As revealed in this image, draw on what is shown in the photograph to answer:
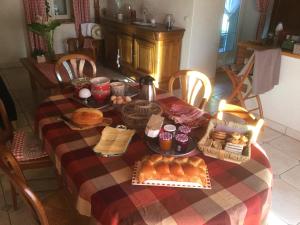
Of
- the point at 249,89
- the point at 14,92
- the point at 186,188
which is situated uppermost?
the point at 186,188

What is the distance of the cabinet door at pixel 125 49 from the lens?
4342 millimetres

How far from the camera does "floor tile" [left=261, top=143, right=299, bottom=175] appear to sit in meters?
2.34

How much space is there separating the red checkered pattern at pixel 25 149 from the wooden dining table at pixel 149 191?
0.45 m

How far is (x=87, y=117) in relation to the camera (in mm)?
1445

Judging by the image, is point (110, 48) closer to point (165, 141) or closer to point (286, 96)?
point (286, 96)

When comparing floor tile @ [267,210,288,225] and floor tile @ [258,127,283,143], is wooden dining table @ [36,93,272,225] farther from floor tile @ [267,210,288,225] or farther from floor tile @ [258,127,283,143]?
floor tile @ [258,127,283,143]

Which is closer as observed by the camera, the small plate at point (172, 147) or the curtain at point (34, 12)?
the small plate at point (172, 147)

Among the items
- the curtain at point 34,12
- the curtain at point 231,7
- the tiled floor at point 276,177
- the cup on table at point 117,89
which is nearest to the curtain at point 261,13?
the curtain at point 231,7

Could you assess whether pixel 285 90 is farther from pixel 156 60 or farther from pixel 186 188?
pixel 186 188

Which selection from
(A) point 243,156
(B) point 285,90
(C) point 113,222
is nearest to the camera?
(C) point 113,222

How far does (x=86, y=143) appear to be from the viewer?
1.30 m

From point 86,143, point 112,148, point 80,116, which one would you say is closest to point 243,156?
point 112,148

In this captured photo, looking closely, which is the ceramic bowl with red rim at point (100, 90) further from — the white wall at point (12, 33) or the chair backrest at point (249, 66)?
the white wall at point (12, 33)

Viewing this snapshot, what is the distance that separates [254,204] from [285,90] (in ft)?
7.25
